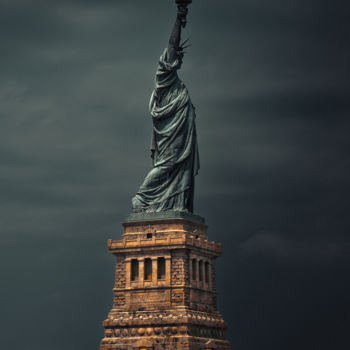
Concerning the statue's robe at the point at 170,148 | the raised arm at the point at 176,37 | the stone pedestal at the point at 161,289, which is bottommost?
the stone pedestal at the point at 161,289

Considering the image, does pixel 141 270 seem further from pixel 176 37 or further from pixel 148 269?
pixel 176 37

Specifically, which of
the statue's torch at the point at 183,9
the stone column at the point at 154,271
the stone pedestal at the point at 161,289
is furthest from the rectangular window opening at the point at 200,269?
the statue's torch at the point at 183,9

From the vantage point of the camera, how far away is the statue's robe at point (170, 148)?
90.6m

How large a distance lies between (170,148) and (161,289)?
43.9 feet

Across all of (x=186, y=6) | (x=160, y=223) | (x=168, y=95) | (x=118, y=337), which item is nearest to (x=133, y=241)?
(x=160, y=223)

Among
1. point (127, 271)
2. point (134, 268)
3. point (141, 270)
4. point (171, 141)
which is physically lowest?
point (141, 270)

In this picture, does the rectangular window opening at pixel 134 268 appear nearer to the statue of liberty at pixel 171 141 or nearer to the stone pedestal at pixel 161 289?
the stone pedestal at pixel 161 289

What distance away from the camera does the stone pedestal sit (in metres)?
85.4

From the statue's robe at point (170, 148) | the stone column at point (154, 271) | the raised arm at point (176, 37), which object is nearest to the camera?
the stone column at point (154, 271)

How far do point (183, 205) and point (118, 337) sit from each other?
13245 mm

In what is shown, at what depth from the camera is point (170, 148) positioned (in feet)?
300

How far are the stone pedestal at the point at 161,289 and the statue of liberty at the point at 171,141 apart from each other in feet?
Result: 6.57

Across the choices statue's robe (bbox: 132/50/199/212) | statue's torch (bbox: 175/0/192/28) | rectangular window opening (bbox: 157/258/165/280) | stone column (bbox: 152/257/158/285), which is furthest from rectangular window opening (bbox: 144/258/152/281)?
statue's torch (bbox: 175/0/192/28)

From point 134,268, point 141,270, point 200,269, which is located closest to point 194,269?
point 200,269
